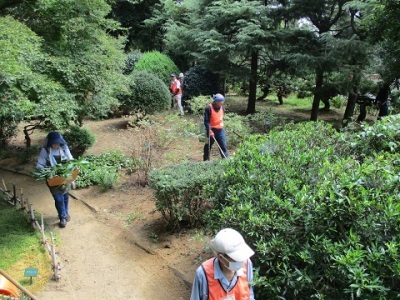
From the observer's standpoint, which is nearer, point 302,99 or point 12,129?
point 12,129

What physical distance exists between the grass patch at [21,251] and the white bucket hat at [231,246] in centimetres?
318

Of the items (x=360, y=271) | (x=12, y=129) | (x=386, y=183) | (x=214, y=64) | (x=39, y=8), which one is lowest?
(x=12, y=129)

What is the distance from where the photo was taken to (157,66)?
48.2 feet

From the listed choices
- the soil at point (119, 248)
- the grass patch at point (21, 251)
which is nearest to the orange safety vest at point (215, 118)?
the soil at point (119, 248)

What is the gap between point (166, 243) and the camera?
5.32 m

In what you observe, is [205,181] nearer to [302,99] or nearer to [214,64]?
[214,64]

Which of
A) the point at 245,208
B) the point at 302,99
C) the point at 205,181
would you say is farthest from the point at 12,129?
the point at 302,99

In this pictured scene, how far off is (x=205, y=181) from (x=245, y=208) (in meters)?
1.86

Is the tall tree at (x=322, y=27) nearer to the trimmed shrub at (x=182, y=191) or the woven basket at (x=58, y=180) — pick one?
the trimmed shrub at (x=182, y=191)

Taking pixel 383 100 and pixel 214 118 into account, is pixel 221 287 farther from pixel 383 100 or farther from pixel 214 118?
pixel 383 100

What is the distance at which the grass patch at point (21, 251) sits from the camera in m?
4.66

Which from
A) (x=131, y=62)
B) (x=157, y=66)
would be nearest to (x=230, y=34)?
(x=157, y=66)

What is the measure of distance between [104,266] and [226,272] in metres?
3.09

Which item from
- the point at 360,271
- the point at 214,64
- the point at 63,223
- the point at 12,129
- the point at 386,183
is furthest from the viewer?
the point at 214,64
